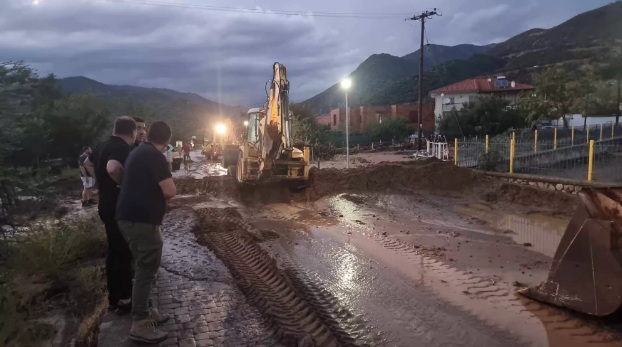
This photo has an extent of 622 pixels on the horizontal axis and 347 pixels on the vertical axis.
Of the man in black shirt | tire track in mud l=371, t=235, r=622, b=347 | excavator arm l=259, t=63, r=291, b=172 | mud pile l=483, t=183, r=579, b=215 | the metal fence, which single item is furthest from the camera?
the metal fence

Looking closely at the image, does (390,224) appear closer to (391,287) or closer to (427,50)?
(391,287)

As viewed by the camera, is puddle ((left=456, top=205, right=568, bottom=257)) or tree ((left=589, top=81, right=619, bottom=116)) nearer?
puddle ((left=456, top=205, right=568, bottom=257))

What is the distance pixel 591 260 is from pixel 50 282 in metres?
6.57

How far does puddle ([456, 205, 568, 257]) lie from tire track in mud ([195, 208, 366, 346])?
463cm

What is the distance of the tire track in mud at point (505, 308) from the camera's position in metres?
4.73

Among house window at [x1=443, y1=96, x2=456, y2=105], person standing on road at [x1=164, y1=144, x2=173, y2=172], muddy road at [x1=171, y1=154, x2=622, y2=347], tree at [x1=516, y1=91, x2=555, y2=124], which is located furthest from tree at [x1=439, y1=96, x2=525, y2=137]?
person standing on road at [x1=164, y1=144, x2=173, y2=172]

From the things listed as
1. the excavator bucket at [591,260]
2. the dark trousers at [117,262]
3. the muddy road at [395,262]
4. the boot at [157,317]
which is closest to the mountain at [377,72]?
the muddy road at [395,262]

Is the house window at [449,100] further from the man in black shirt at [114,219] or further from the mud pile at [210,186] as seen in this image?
the man in black shirt at [114,219]

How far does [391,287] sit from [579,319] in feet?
7.03

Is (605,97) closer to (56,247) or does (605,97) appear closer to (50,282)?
(56,247)

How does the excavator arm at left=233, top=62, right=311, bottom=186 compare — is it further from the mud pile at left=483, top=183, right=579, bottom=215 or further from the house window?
the house window

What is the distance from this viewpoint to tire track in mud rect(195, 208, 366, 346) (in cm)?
475

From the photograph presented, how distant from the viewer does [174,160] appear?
26.2 meters

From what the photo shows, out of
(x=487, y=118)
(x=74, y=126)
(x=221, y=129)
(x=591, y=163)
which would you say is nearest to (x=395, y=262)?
(x=591, y=163)
